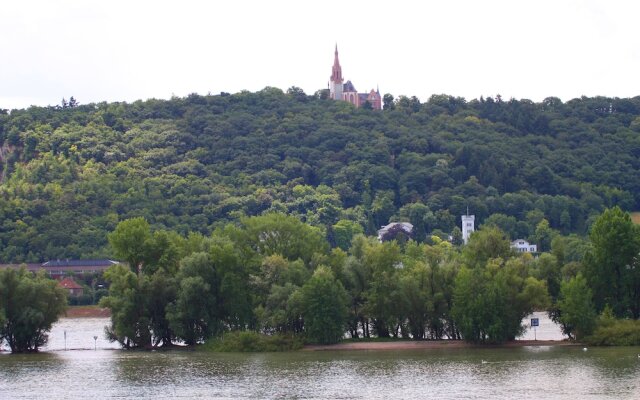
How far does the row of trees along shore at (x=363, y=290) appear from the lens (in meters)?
102

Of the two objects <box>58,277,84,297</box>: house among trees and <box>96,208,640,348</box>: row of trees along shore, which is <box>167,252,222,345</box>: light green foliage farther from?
<box>58,277,84,297</box>: house among trees

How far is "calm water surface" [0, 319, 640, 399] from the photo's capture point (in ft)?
254

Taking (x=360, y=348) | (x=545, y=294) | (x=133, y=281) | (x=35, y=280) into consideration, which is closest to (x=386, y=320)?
(x=360, y=348)

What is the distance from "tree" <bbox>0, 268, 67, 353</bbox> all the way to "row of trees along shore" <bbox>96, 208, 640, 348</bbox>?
4.14 meters

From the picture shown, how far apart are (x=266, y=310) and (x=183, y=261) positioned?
7.44m

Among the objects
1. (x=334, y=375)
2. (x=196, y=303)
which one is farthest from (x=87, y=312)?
(x=334, y=375)

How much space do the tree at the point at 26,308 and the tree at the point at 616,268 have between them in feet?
134

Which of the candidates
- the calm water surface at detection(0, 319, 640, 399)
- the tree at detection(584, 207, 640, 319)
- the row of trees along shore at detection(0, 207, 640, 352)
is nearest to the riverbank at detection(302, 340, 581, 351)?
the row of trees along shore at detection(0, 207, 640, 352)

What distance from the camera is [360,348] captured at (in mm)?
103875

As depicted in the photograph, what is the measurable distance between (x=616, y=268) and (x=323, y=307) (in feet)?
73.8

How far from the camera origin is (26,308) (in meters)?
104

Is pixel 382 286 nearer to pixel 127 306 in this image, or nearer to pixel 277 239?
pixel 277 239

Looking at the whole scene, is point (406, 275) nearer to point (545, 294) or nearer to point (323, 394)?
point (545, 294)

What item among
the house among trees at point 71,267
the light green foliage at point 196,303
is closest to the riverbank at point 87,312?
the house among trees at point 71,267
